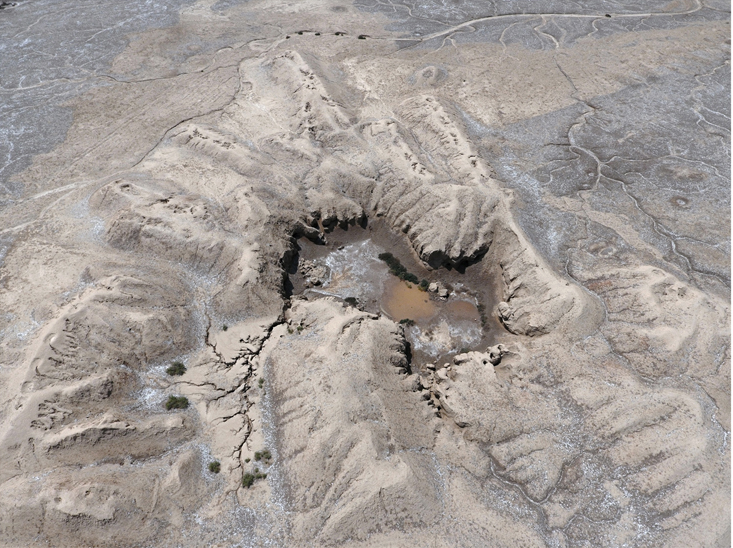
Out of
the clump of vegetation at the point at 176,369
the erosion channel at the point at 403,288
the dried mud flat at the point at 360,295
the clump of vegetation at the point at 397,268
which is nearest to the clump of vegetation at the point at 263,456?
the dried mud flat at the point at 360,295

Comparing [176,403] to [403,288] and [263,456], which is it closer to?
[263,456]

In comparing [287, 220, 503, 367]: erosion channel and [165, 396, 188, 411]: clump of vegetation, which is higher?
[165, 396, 188, 411]: clump of vegetation

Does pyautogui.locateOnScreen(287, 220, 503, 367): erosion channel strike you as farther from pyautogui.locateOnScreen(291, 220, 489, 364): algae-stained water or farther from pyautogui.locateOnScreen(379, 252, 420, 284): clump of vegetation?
pyautogui.locateOnScreen(379, 252, 420, 284): clump of vegetation

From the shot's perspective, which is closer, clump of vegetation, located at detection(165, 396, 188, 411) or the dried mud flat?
the dried mud flat

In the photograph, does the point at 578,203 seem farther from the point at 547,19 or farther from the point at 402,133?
the point at 547,19

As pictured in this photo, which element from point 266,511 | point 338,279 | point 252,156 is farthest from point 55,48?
point 266,511

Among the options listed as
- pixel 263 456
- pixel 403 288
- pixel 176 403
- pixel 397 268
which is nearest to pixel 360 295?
pixel 403 288

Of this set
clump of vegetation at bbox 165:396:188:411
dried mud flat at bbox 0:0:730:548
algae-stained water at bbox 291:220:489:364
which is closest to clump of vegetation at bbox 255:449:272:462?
dried mud flat at bbox 0:0:730:548
